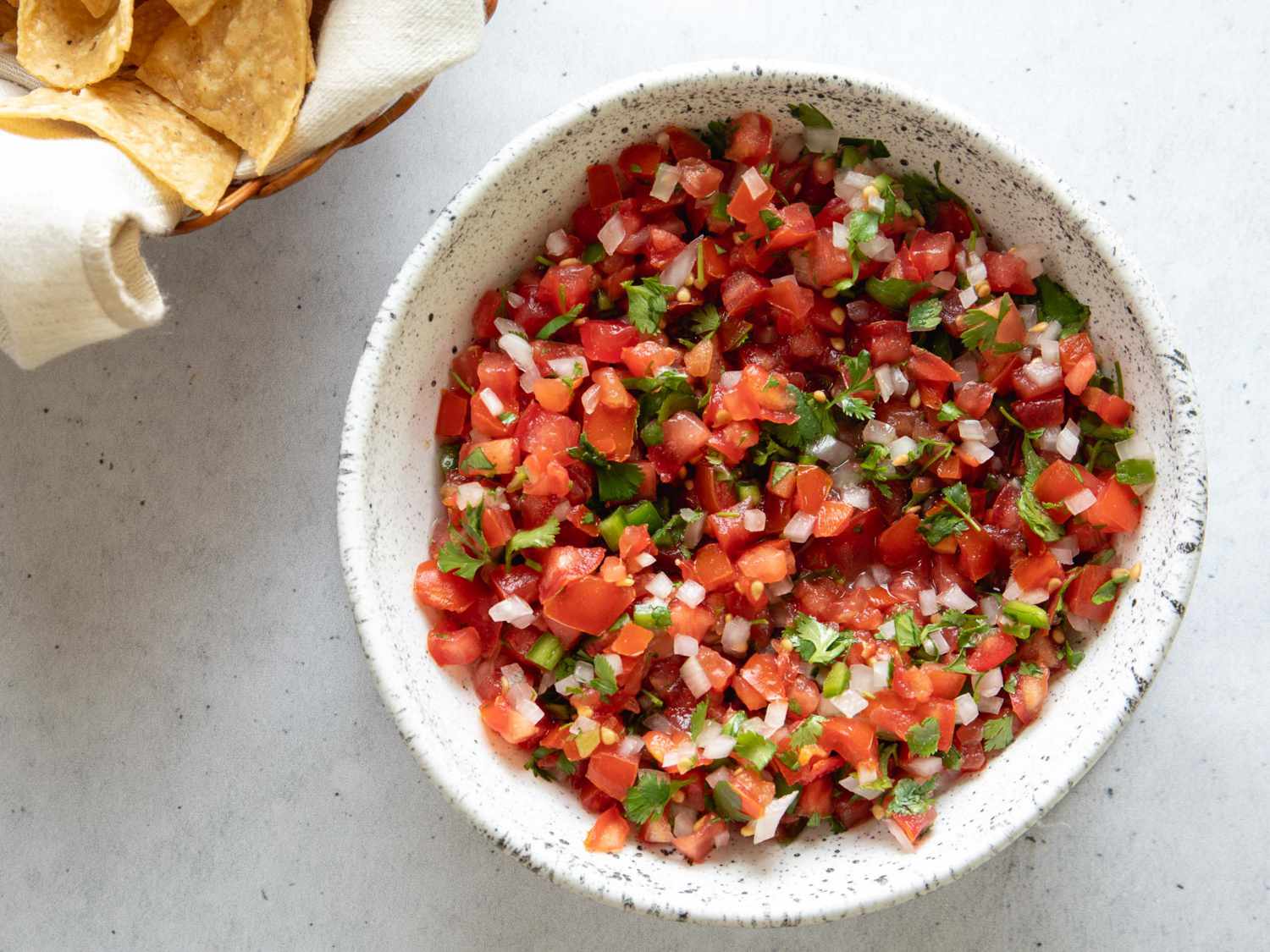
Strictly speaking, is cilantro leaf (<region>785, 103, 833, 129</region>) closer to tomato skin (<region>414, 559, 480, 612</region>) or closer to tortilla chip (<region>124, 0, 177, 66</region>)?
tomato skin (<region>414, 559, 480, 612</region>)

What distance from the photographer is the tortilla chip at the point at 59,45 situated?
5.72ft

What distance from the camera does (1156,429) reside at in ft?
5.48

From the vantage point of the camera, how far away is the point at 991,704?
1753 mm

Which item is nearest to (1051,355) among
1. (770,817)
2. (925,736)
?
(925,736)

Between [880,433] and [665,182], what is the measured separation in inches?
20.6

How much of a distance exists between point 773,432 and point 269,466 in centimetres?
96

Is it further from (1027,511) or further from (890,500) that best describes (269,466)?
(1027,511)

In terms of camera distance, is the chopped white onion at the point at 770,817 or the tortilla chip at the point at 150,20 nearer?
the chopped white onion at the point at 770,817

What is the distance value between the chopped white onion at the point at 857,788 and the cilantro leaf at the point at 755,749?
0.47ft

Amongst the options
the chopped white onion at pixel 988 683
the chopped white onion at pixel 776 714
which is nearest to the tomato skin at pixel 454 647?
the chopped white onion at pixel 776 714

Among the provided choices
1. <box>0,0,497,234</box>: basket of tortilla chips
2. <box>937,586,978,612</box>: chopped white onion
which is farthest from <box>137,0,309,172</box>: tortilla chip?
<box>937,586,978,612</box>: chopped white onion

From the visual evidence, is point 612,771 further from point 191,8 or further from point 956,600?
point 191,8

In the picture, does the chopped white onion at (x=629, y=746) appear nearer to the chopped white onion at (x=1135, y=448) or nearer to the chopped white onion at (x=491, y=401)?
the chopped white onion at (x=491, y=401)

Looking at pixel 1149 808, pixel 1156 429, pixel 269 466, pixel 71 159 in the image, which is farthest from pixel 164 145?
pixel 1149 808
